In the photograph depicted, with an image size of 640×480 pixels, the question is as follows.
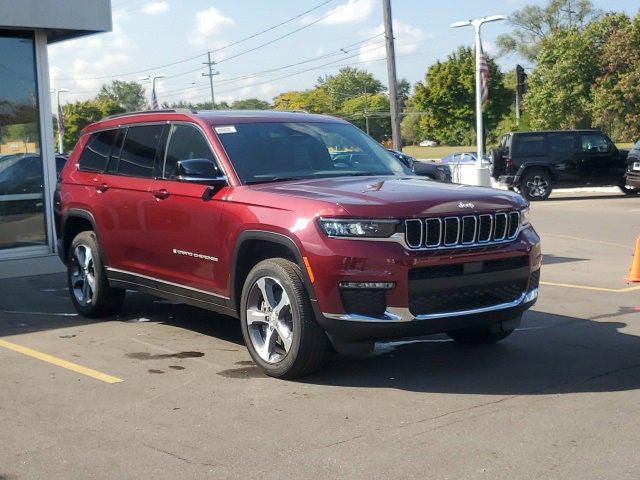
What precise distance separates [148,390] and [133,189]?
89.7 inches

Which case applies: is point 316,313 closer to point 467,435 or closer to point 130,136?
point 467,435

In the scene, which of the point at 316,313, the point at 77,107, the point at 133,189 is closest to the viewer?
the point at 316,313

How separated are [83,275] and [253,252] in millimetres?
2869

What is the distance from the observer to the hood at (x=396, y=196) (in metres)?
6.04

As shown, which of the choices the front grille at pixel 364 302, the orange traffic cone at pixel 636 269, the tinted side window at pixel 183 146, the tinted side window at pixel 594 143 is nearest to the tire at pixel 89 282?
the tinted side window at pixel 183 146

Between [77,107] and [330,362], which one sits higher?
[77,107]

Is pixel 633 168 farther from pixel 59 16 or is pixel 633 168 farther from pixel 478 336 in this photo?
pixel 478 336

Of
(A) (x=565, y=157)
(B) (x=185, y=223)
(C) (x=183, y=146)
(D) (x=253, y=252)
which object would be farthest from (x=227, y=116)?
Answer: (A) (x=565, y=157)

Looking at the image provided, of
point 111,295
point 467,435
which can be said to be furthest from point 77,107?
point 467,435

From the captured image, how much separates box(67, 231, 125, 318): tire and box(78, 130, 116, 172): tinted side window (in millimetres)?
639

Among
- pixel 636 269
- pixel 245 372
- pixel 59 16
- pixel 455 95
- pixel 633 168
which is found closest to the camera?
pixel 245 372

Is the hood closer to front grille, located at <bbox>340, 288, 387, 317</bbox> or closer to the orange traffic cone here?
front grille, located at <bbox>340, 288, 387, 317</bbox>

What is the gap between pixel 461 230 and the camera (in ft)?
20.5

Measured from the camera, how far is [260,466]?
4785 mm
